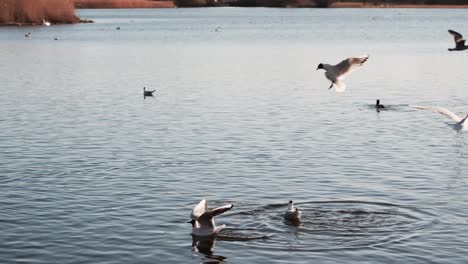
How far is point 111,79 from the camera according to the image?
53406mm

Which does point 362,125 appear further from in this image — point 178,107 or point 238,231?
point 238,231

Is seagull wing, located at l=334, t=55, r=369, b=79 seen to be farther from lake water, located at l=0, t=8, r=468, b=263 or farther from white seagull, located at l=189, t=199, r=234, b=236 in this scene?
white seagull, located at l=189, t=199, r=234, b=236

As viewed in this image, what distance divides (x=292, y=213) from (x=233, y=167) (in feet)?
22.6

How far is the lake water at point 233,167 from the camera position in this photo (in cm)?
1780

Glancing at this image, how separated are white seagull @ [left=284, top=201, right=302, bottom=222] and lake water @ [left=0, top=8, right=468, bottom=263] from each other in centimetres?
24

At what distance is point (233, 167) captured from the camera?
2534cm

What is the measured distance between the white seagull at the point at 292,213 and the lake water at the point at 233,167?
239 mm

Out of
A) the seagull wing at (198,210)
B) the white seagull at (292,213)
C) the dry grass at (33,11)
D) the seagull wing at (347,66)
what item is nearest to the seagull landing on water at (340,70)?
the seagull wing at (347,66)

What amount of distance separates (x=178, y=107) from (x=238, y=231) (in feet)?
71.2

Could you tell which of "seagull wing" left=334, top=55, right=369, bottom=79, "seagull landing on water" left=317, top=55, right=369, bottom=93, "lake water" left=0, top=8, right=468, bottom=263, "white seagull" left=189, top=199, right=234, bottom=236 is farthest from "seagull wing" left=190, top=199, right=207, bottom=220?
"seagull wing" left=334, top=55, right=369, bottom=79

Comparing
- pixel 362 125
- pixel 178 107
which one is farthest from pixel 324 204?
pixel 178 107

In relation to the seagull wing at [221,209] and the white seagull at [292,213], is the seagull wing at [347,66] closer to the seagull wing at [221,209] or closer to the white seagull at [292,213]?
the white seagull at [292,213]

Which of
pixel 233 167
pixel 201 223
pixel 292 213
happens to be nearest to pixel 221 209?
pixel 201 223

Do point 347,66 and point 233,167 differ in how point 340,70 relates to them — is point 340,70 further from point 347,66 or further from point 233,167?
point 233,167
